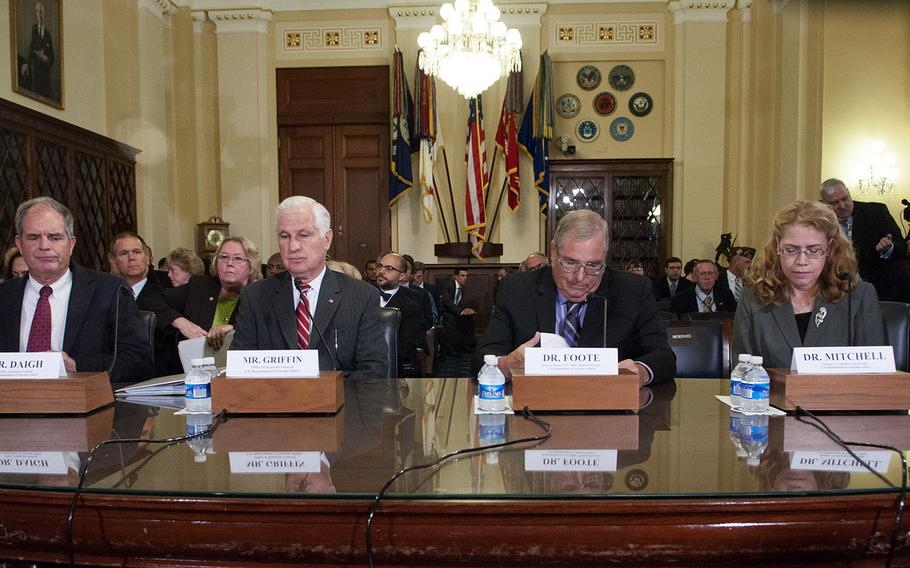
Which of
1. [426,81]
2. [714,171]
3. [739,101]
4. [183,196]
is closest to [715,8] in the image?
[739,101]

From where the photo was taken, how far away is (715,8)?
9305 millimetres

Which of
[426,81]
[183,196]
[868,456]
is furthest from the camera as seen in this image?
[183,196]

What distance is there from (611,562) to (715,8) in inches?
386

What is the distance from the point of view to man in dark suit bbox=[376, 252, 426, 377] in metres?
4.72

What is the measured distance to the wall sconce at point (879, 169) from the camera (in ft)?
25.1

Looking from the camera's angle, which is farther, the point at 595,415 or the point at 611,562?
the point at 595,415

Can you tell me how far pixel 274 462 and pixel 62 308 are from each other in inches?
67.6

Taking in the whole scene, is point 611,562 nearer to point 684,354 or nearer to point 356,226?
point 684,354

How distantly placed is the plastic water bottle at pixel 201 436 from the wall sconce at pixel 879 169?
8176 mm

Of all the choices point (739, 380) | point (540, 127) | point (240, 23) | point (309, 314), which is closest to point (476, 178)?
point (540, 127)

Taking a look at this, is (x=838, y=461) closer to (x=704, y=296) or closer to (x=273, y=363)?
(x=273, y=363)

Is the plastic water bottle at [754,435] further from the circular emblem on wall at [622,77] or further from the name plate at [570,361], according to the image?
the circular emblem on wall at [622,77]

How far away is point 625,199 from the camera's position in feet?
32.0

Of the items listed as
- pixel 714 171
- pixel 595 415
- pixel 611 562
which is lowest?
pixel 611 562
